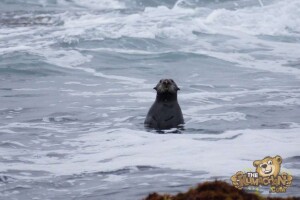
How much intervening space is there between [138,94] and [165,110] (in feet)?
12.5

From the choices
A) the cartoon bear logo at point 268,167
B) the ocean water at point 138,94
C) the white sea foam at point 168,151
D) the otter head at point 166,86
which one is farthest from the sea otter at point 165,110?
the cartoon bear logo at point 268,167

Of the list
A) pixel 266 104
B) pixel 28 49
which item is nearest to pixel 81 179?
pixel 266 104

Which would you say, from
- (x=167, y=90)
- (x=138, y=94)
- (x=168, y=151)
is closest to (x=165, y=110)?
(x=167, y=90)

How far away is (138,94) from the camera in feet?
51.3

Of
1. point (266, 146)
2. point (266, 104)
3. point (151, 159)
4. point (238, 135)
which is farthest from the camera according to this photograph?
point (266, 104)

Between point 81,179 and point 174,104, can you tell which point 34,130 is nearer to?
point 174,104

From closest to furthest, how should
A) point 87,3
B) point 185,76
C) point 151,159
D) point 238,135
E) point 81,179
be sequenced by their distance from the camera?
1. point 81,179
2. point 151,159
3. point 238,135
4. point 185,76
5. point 87,3

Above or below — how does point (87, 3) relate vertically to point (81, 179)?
above

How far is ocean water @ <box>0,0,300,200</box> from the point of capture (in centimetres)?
860

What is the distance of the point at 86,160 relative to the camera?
31.0ft

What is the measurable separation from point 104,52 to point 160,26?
418 cm

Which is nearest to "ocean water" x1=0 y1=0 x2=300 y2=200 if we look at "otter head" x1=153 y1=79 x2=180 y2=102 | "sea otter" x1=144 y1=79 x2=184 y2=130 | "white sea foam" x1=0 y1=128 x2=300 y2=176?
"white sea foam" x1=0 y1=128 x2=300 y2=176

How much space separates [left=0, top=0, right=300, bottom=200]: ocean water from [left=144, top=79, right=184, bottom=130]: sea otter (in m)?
0.24

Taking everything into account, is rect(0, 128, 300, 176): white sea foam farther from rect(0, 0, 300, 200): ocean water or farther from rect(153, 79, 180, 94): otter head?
rect(153, 79, 180, 94): otter head
